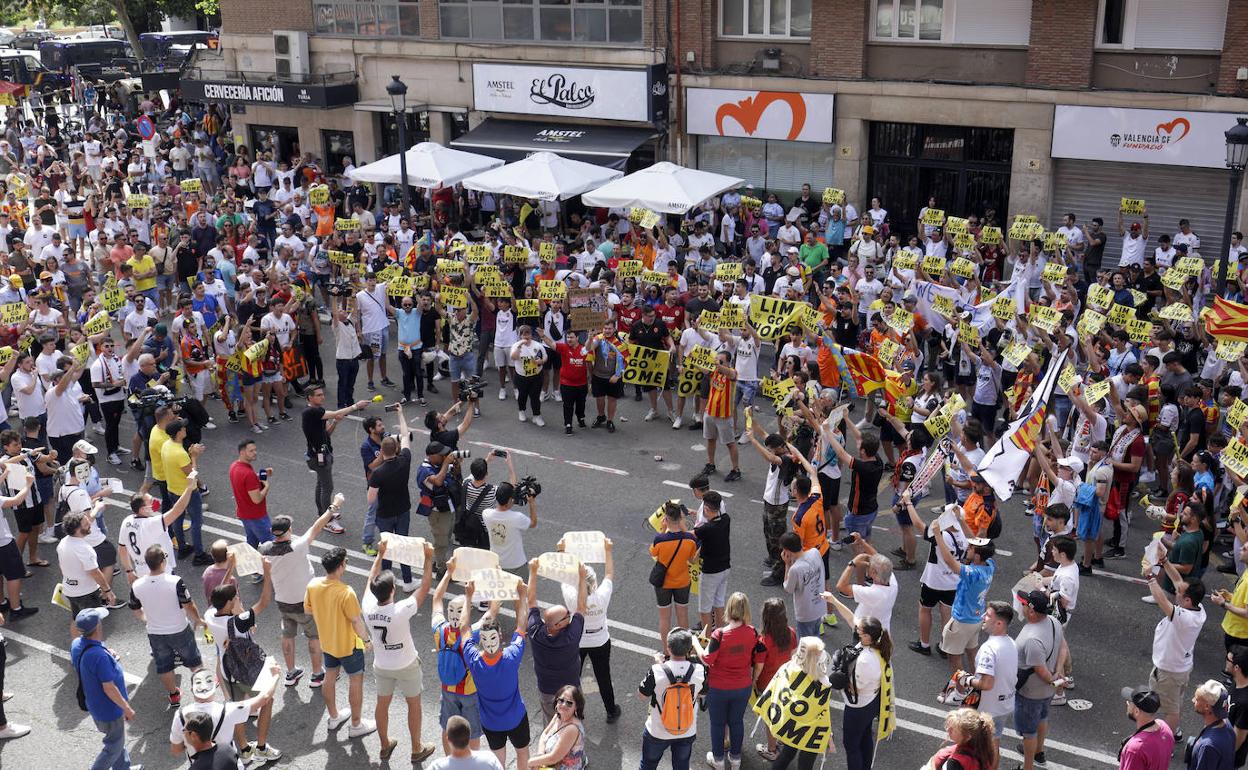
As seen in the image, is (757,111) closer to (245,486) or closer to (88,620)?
(245,486)

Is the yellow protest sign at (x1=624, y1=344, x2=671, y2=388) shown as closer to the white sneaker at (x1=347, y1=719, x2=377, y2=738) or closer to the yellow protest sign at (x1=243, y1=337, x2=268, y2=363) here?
the yellow protest sign at (x1=243, y1=337, x2=268, y2=363)

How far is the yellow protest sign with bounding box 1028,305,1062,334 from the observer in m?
14.4

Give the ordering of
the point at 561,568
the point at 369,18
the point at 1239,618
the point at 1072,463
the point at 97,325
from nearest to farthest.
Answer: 1. the point at 561,568
2. the point at 1239,618
3. the point at 1072,463
4. the point at 97,325
5. the point at 369,18

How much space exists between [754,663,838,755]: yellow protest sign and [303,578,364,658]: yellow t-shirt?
3.35m

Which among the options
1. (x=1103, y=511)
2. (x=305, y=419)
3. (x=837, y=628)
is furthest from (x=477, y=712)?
(x=1103, y=511)

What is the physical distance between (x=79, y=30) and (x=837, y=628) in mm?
96824

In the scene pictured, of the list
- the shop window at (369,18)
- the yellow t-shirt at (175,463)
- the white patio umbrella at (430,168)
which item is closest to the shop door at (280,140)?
the shop window at (369,18)

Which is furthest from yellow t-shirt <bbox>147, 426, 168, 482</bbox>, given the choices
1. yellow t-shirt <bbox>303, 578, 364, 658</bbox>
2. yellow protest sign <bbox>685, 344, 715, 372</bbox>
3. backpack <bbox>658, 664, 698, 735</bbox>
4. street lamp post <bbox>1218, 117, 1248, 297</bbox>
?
street lamp post <bbox>1218, 117, 1248, 297</bbox>

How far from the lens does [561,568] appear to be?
8875mm

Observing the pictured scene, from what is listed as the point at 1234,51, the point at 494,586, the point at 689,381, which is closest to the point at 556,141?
the point at 689,381

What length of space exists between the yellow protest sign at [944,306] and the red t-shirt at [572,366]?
4.95 meters

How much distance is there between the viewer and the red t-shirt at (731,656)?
27.6 ft

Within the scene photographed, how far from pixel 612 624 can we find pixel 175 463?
4834 millimetres

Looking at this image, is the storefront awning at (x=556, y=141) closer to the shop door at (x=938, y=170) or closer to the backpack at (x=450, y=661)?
the shop door at (x=938, y=170)
